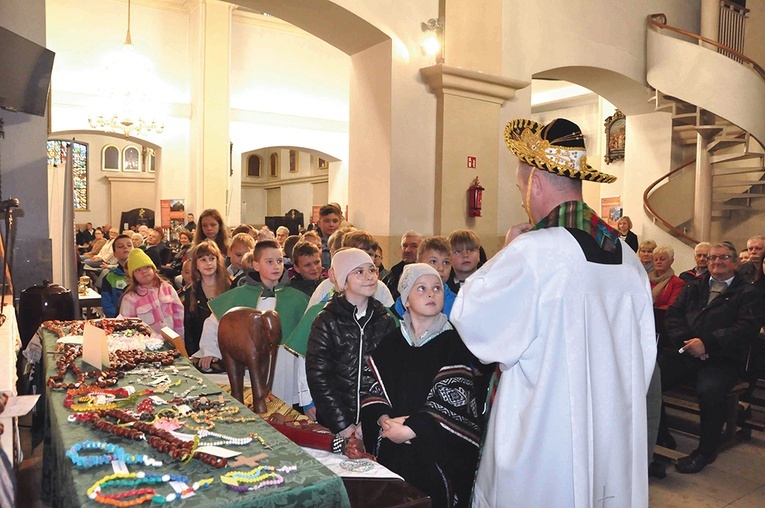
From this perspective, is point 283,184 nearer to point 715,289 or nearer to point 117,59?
point 117,59

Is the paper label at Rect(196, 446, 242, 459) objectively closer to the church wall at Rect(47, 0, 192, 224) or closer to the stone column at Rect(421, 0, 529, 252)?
the stone column at Rect(421, 0, 529, 252)

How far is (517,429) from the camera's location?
199 centimetres

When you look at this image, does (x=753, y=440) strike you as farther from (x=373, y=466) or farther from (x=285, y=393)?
(x=373, y=466)

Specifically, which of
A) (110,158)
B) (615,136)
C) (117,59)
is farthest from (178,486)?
(110,158)

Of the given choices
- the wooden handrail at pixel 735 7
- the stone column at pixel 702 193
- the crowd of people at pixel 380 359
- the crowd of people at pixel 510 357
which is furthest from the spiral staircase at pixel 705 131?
the crowd of people at pixel 510 357

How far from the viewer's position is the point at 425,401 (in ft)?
8.07

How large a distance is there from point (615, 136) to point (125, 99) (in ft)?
33.1

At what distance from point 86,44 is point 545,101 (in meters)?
10.1

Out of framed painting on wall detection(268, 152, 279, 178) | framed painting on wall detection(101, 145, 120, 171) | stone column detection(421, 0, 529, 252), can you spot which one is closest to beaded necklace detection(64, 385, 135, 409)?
stone column detection(421, 0, 529, 252)

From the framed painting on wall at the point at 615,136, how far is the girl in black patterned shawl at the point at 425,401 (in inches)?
468

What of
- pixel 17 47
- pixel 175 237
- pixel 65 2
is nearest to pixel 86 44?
pixel 65 2

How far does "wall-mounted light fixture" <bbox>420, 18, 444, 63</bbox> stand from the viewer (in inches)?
276

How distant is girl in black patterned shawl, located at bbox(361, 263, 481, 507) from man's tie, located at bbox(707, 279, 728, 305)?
310 cm

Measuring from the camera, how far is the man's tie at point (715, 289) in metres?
4.80
